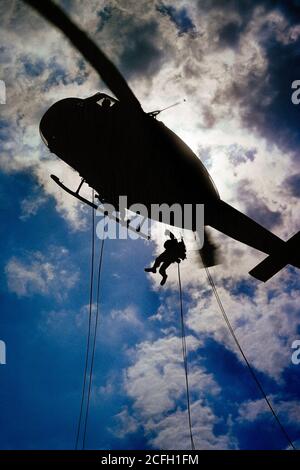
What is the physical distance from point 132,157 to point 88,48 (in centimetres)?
263

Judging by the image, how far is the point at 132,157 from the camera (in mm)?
8211

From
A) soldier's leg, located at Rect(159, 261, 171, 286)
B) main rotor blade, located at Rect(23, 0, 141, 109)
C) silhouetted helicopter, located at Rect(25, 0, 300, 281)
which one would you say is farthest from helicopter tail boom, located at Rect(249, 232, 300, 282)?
main rotor blade, located at Rect(23, 0, 141, 109)

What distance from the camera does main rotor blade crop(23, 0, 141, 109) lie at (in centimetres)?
583

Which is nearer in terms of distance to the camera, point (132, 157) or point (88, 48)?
point (88, 48)

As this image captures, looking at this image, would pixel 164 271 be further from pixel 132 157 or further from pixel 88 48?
pixel 88 48

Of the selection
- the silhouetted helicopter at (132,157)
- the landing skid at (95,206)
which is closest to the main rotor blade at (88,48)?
the silhouetted helicopter at (132,157)

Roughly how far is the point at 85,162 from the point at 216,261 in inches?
173

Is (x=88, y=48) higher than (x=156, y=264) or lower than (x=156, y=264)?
higher

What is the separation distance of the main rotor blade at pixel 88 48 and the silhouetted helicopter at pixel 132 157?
0.61ft

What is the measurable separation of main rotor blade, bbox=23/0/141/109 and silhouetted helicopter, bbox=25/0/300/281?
0.19 metres

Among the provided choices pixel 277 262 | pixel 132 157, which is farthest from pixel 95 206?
pixel 277 262
